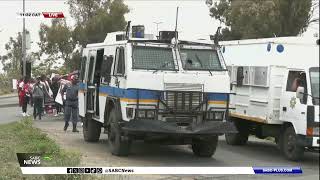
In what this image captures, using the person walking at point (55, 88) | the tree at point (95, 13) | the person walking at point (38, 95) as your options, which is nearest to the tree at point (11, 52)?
the tree at point (95, 13)

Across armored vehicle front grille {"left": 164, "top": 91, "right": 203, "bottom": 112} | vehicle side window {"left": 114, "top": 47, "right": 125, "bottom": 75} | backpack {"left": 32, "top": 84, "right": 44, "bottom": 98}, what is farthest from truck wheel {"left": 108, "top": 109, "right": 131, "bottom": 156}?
backpack {"left": 32, "top": 84, "right": 44, "bottom": 98}

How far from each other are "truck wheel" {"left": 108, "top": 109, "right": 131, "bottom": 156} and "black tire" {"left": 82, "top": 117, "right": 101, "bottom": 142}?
226cm

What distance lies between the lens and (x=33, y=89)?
63.9 feet

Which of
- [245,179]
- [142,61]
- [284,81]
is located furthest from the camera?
[284,81]

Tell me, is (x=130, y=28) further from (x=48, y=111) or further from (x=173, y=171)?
(x=48, y=111)

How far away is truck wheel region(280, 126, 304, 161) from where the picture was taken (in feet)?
36.1

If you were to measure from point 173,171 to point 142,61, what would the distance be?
567cm

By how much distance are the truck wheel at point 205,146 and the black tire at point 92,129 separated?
275cm

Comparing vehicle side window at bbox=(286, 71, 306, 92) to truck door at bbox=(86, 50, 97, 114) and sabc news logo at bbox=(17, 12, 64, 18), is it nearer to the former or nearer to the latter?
truck door at bbox=(86, 50, 97, 114)

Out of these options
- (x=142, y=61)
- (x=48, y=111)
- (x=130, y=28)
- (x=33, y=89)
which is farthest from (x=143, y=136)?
(x=48, y=111)

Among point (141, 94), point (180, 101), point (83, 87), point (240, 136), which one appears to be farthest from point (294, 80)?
point (83, 87)

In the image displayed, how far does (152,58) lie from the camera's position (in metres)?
10.6

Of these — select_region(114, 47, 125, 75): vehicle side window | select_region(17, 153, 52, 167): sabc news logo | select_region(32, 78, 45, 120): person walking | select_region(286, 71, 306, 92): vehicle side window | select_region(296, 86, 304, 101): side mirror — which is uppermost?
select_region(114, 47, 125, 75): vehicle side window

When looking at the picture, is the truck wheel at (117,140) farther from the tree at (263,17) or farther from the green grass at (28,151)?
the tree at (263,17)
